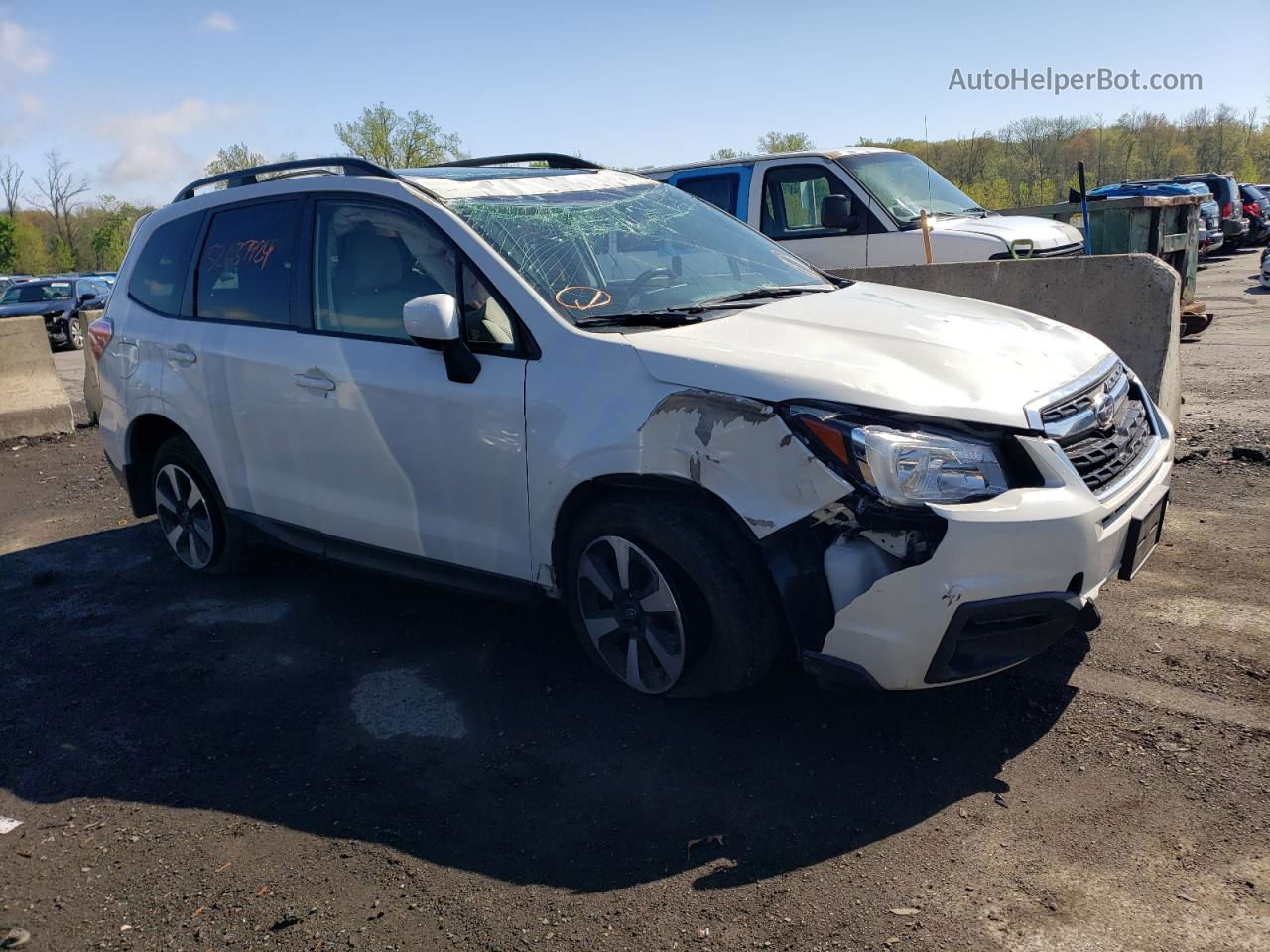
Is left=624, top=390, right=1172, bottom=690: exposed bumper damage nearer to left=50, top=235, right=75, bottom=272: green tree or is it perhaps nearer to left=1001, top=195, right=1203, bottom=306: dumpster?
left=1001, top=195, right=1203, bottom=306: dumpster

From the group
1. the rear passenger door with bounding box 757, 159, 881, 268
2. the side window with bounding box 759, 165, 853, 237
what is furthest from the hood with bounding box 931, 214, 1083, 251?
the side window with bounding box 759, 165, 853, 237

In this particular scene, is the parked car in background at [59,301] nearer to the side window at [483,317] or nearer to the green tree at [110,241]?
the side window at [483,317]

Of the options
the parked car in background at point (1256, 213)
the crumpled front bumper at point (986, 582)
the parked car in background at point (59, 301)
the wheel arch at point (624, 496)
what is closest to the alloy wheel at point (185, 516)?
the wheel arch at point (624, 496)

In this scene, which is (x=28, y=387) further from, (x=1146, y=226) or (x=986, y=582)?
(x=1146, y=226)

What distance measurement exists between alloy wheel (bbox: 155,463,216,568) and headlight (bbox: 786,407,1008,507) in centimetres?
356

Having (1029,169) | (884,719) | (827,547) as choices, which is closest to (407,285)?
(827,547)

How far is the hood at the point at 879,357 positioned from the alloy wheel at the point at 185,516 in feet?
9.60

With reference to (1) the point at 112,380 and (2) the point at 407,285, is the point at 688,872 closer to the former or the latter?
(2) the point at 407,285

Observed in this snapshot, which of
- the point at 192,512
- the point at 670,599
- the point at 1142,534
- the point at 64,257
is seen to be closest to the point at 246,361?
the point at 192,512

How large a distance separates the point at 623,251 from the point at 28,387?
8.45m

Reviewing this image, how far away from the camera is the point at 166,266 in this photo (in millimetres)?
5484

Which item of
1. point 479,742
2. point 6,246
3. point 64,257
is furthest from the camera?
point 64,257

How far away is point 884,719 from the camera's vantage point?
368 centimetres

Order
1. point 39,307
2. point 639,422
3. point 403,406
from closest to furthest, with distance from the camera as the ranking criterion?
point 639,422 < point 403,406 < point 39,307
